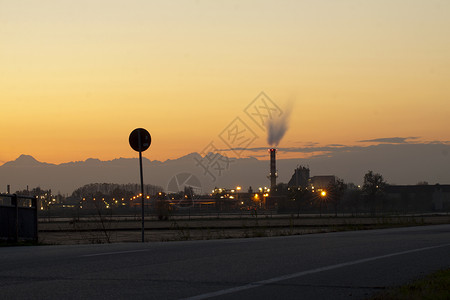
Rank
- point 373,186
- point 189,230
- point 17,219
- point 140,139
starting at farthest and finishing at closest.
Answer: point 373,186 < point 189,230 < point 140,139 < point 17,219

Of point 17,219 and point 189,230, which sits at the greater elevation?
point 17,219

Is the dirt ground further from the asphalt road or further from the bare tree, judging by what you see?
the bare tree

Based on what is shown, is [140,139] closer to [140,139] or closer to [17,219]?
[140,139]

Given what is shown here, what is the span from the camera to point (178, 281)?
8.20m

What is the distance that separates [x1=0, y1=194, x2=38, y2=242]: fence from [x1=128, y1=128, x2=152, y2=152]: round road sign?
3646mm

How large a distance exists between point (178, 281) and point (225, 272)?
112 cm

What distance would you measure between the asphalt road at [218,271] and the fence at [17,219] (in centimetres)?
730

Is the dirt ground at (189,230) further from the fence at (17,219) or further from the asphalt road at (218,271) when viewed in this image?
the asphalt road at (218,271)

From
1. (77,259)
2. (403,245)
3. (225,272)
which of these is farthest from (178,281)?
(403,245)

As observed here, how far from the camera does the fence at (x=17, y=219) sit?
1873 cm

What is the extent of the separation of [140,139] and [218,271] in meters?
11.3

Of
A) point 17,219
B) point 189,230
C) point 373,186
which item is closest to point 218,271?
point 17,219

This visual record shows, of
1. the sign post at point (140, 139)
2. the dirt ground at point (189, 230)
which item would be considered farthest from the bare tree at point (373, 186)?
the sign post at point (140, 139)

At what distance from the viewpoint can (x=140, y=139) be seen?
20031 mm
